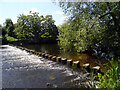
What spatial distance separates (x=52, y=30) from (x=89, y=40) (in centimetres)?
2078

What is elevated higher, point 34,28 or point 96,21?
point 34,28

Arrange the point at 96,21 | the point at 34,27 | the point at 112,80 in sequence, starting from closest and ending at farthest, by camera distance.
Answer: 1. the point at 112,80
2. the point at 96,21
3. the point at 34,27

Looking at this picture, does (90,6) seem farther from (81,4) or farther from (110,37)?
(110,37)

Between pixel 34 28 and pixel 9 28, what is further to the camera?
pixel 9 28

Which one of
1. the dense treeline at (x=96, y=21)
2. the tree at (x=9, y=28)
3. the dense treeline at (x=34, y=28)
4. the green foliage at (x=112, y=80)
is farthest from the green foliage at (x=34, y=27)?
the green foliage at (x=112, y=80)

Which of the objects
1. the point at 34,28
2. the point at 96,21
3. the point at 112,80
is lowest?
the point at 112,80

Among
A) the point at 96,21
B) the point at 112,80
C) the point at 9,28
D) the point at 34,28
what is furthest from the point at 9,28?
the point at 112,80

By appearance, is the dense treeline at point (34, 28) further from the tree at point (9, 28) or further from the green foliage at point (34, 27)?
the tree at point (9, 28)

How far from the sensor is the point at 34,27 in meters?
25.1

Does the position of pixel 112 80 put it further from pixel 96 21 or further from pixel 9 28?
pixel 9 28

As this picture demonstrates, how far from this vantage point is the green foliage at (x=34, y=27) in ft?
82.0

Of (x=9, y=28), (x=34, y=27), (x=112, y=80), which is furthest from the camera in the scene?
(x=9, y=28)

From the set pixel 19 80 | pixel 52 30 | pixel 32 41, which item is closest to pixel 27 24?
pixel 32 41

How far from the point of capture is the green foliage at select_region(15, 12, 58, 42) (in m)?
25.0
